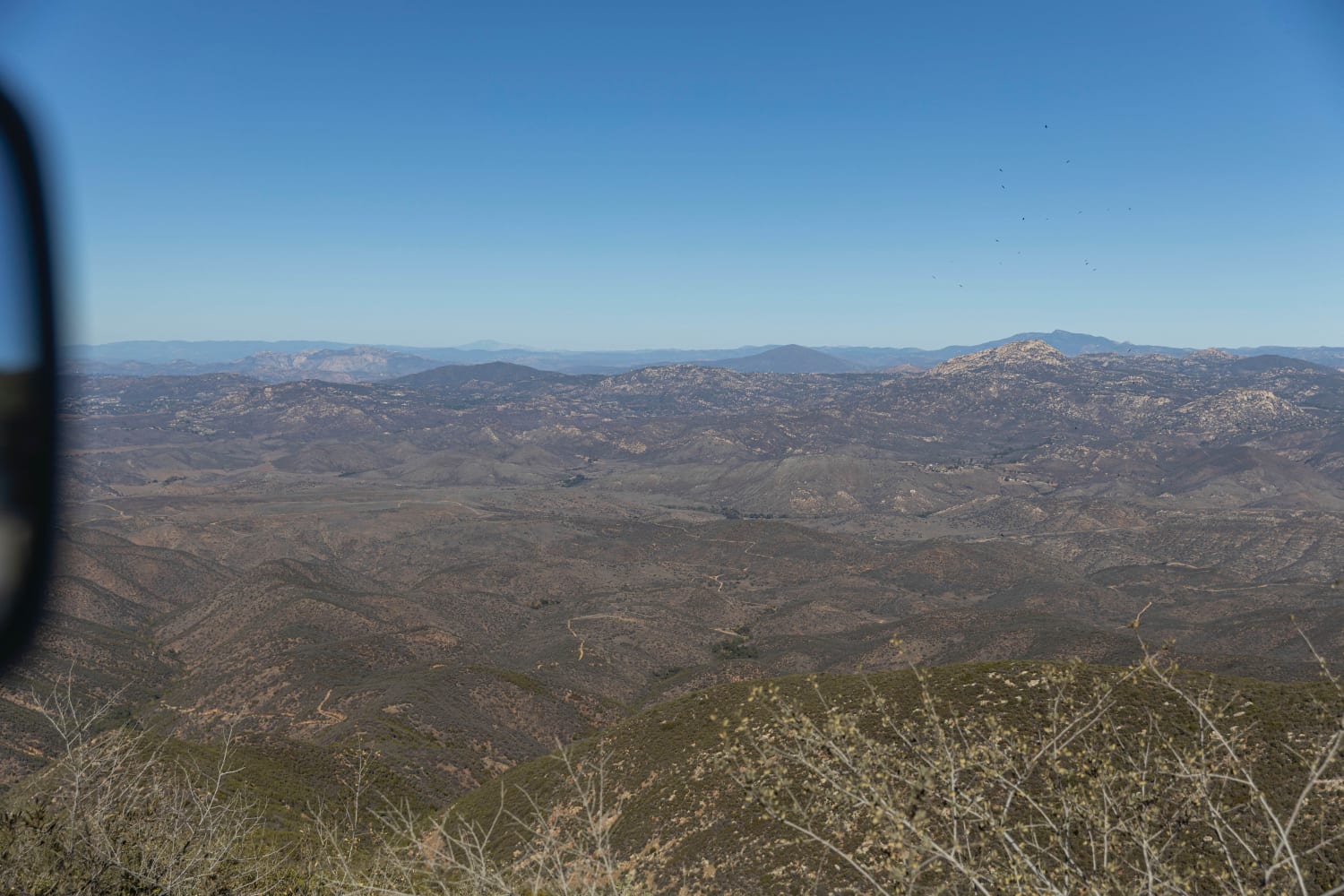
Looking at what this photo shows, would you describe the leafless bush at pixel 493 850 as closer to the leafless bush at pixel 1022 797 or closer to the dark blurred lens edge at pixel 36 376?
the leafless bush at pixel 1022 797

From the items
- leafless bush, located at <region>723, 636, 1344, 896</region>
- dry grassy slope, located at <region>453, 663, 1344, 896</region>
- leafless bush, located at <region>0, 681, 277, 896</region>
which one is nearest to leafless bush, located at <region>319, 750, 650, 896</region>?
dry grassy slope, located at <region>453, 663, 1344, 896</region>

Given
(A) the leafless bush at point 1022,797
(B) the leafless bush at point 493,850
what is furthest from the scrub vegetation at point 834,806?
(B) the leafless bush at point 493,850

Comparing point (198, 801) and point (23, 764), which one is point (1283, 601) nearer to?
point (198, 801)

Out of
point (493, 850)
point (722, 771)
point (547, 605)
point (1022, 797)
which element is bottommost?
point (547, 605)

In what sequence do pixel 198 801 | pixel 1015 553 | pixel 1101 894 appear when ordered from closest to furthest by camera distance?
pixel 1101 894
pixel 198 801
pixel 1015 553

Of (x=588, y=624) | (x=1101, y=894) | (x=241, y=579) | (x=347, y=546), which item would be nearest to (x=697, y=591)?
(x=588, y=624)

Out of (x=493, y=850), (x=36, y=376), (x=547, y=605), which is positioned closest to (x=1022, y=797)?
(x=36, y=376)

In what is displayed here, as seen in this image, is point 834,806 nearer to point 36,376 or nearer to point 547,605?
point 36,376

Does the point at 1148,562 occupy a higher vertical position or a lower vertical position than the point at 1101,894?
lower
